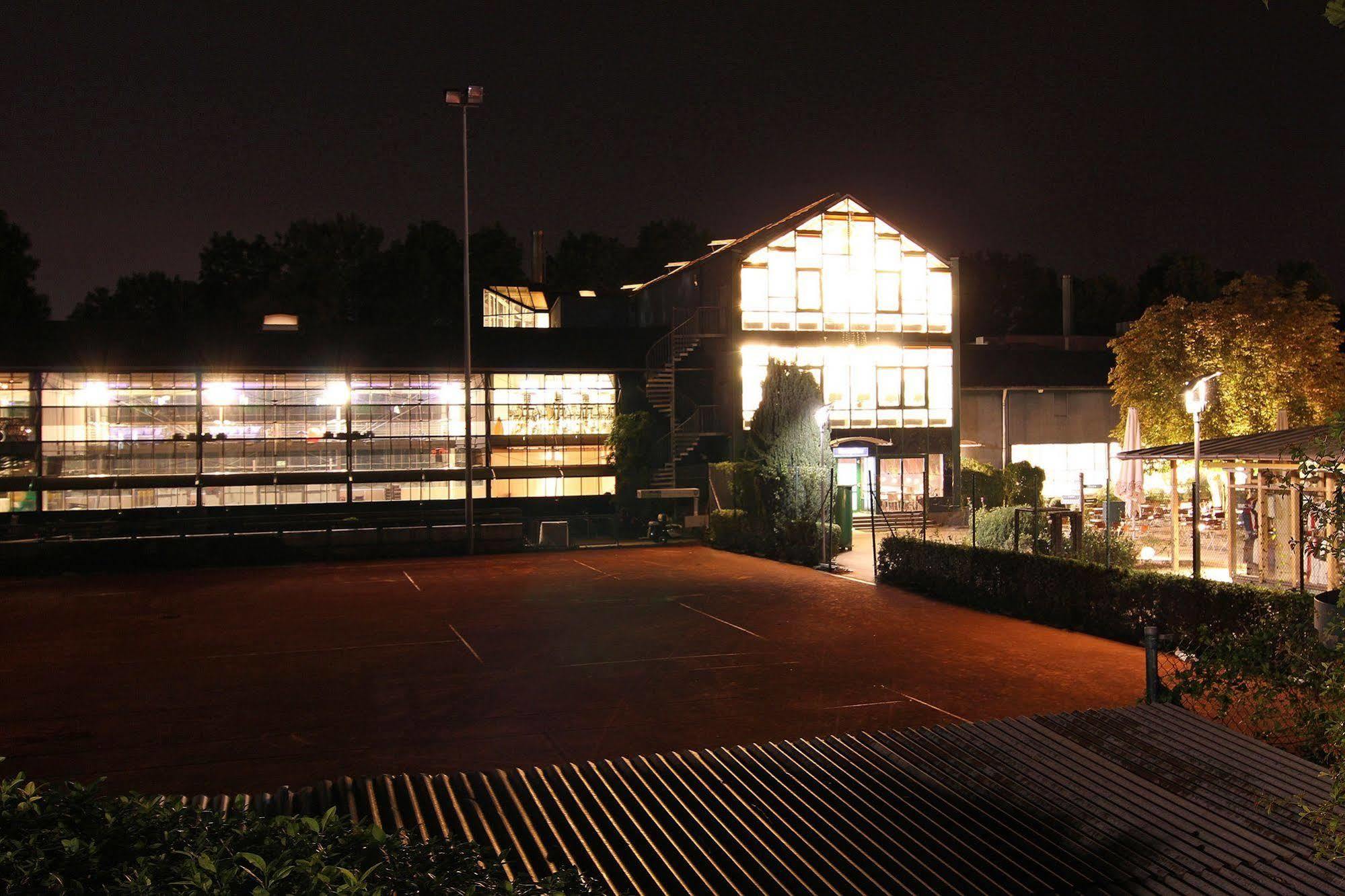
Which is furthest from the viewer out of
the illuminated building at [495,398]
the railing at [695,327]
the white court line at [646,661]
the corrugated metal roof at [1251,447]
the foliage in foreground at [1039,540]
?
the railing at [695,327]

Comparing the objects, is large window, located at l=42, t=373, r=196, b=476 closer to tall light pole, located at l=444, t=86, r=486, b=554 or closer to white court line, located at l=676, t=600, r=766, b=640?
tall light pole, located at l=444, t=86, r=486, b=554

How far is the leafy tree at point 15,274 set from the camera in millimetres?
60625

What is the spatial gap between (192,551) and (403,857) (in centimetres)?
2635

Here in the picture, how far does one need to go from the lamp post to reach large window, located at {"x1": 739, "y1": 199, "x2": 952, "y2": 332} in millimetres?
9350

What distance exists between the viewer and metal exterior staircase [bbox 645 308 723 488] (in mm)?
39531

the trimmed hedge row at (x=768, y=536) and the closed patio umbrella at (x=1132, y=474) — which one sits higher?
the closed patio umbrella at (x=1132, y=474)

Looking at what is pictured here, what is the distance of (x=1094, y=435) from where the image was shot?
150 feet

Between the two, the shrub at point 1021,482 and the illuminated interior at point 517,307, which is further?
the illuminated interior at point 517,307

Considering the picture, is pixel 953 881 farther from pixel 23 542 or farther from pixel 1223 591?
pixel 23 542

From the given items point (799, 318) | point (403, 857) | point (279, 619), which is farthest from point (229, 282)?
point (403, 857)

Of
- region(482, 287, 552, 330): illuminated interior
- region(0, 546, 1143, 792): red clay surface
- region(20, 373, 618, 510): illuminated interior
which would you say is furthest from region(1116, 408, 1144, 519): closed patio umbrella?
region(482, 287, 552, 330): illuminated interior

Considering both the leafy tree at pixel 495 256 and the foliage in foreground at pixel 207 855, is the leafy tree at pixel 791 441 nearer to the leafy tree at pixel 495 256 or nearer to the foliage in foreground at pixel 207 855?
the foliage in foreground at pixel 207 855

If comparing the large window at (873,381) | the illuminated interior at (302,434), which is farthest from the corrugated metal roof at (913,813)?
the illuminated interior at (302,434)

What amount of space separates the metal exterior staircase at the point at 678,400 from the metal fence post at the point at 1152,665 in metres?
29.8
